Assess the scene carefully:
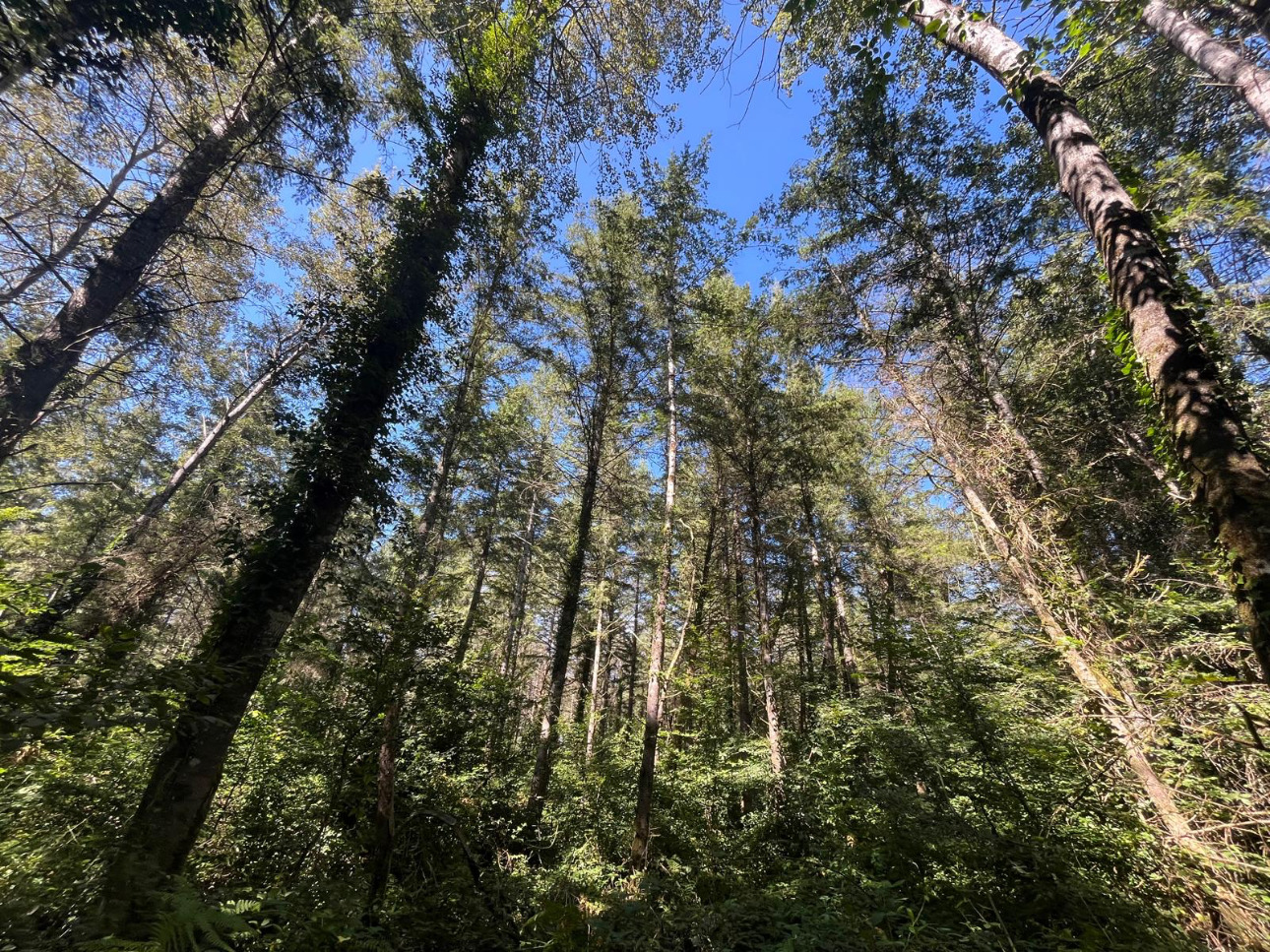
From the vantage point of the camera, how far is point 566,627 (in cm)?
937

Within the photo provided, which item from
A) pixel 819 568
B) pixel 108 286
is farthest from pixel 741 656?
pixel 108 286

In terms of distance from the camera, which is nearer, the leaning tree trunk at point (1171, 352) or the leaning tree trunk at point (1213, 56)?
the leaning tree trunk at point (1171, 352)

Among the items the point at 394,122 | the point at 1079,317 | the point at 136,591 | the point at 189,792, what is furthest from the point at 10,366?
the point at 1079,317

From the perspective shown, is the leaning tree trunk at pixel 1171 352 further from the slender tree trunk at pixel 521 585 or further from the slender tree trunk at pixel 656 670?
the slender tree trunk at pixel 521 585

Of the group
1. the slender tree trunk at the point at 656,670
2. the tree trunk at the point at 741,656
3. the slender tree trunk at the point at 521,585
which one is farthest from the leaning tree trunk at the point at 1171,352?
the slender tree trunk at the point at 521,585

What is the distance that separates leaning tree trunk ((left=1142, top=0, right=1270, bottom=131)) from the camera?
6320 mm

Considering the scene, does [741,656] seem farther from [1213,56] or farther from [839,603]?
[1213,56]

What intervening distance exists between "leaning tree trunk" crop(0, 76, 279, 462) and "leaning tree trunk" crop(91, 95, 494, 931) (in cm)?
214

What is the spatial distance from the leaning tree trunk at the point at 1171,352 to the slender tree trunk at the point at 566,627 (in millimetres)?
8594

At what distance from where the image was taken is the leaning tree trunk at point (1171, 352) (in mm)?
2088

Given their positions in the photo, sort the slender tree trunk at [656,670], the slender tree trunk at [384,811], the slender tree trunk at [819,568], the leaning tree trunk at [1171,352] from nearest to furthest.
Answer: the leaning tree trunk at [1171,352], the slender tree trunk at [384,811], the slender tree trunk at [656,670], the slender tree trunk at [819,568]

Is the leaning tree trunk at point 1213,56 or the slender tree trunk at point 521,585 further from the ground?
the leaning tree trunk at point 1213,56

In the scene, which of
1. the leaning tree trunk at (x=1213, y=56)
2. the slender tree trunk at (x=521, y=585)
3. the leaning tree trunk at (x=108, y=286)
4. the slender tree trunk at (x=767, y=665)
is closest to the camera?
the leaning tree trunk at (x=108, y=286)

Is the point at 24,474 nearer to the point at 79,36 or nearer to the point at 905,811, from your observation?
the point at 79,36
